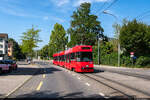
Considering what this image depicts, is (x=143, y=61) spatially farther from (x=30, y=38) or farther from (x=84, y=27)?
(x=84, y=27)

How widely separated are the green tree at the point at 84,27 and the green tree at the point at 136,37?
953 inches

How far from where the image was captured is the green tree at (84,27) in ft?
198

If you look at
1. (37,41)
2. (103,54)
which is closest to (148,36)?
(103,54)

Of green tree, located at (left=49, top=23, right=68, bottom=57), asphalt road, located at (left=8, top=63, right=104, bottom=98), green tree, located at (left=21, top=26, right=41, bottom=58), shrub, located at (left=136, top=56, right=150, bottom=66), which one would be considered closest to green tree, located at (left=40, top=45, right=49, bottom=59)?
green tree, located at (left=49, top=23, right=68, bottom=57)

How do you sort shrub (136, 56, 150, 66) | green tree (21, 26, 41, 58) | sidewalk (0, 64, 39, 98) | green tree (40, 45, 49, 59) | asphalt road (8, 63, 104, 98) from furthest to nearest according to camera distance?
green tree (40, 45, 49, 59)
green tree (21, 26, 41, 58)
shrub (136, 56, 150, 66)
sidewalk (0, 64, 39, 98)
asphalt road (8, 63, 104, 98)

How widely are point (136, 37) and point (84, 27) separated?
96.0 ft

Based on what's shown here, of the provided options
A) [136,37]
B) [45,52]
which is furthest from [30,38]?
[45,52]

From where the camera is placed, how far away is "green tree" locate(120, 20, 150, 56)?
34156 mm

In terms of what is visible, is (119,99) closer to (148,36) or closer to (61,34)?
(148,36)

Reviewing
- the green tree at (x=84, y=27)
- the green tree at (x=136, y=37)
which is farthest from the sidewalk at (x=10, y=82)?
the green tree at (x=84, y=27)

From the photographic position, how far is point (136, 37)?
112ft

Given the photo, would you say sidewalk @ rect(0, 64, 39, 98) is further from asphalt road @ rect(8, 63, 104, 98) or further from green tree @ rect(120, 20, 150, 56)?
green tree @ rect(120, 20, 150, 56)

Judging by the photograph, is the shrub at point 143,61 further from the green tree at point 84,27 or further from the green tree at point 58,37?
the green tree at point 58,37

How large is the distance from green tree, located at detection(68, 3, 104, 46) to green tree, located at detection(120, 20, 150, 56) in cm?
2419
